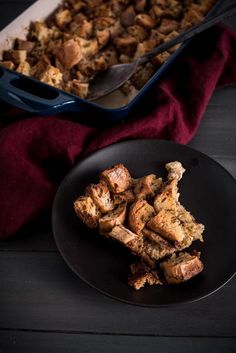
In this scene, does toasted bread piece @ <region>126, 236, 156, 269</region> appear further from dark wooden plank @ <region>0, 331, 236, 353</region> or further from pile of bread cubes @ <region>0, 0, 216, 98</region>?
pile of bread cubes @ <region>0, 0, 216, 98</region>

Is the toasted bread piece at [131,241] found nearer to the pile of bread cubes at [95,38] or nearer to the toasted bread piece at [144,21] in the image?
the pile of bread cubes at [95,38]

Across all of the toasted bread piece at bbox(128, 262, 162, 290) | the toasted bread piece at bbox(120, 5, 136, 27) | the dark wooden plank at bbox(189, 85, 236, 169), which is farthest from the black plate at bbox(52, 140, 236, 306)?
the toasted bread piece at bbox(120, 5, 136, 27)

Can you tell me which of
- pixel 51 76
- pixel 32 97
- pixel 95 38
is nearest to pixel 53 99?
pixel 32 97

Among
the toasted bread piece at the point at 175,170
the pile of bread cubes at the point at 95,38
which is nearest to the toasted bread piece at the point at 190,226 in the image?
the toasted bread piece at the point at 175,170

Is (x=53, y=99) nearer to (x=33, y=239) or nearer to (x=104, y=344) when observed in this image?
(x=33, y=239)

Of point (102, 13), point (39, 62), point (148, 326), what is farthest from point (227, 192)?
point (102, 13)

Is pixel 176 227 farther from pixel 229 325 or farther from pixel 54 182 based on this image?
pixel 54 182
